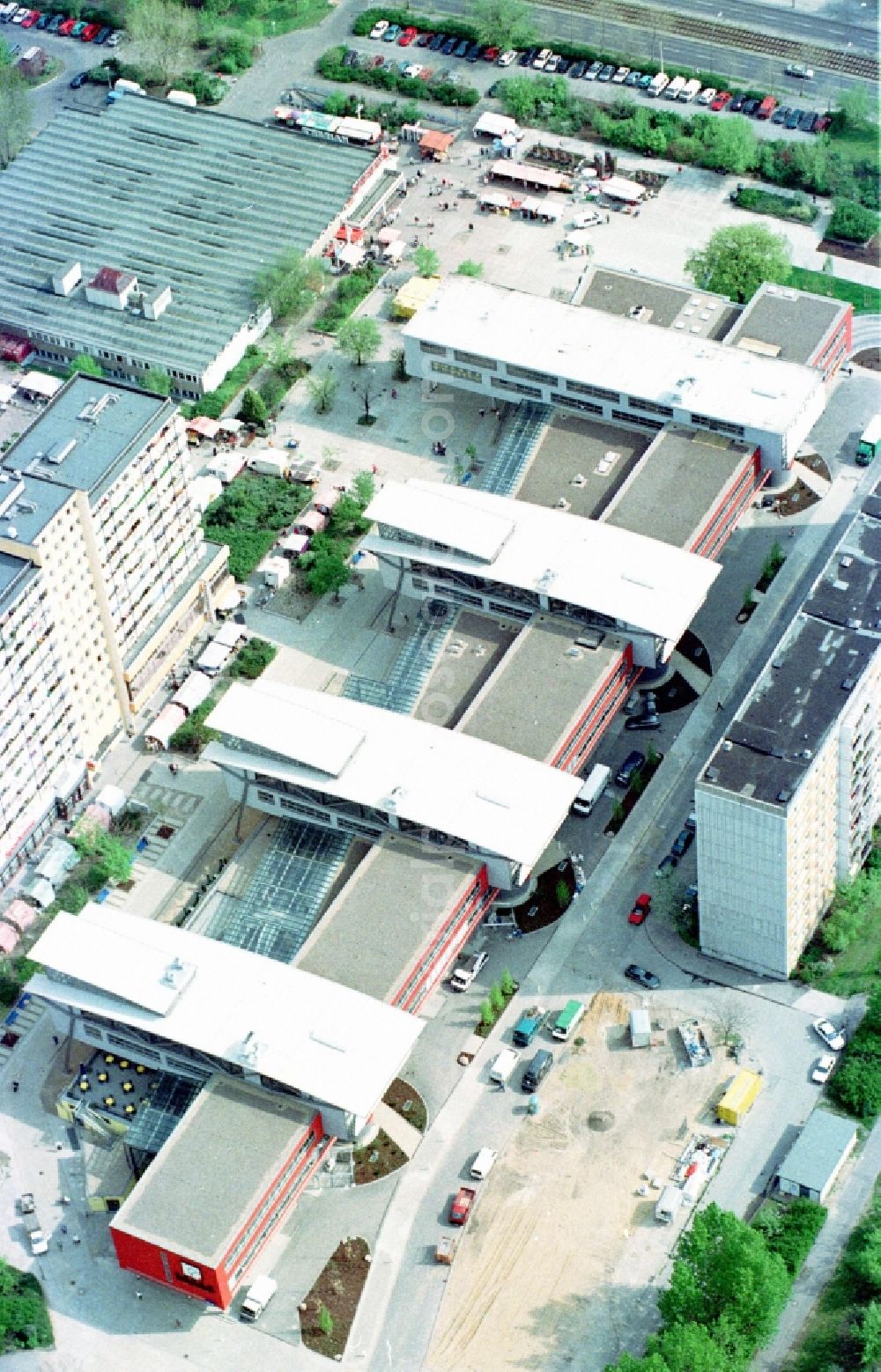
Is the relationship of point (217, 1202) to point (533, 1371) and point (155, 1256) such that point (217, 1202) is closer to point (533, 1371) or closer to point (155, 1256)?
point (155, 1256)

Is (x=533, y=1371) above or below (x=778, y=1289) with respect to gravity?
below

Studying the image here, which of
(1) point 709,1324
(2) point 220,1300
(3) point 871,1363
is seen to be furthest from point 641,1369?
(2) point 220,1300

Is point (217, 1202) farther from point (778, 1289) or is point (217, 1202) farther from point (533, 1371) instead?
point (778, 1289)

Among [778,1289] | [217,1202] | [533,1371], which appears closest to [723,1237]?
[778,1289]

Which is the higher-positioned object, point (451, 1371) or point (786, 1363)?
point (786, 1363)

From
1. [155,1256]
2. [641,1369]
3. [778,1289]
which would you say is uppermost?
[778,1289]
